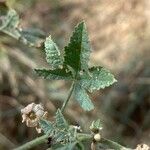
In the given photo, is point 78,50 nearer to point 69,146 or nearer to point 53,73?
point 53,73

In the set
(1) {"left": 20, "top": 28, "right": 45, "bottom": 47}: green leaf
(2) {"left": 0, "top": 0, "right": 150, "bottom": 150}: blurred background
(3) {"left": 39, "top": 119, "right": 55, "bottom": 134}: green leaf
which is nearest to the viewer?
(3) {"left": 39, "top": 119, "right": 55, "bottom": 134}: green leaf

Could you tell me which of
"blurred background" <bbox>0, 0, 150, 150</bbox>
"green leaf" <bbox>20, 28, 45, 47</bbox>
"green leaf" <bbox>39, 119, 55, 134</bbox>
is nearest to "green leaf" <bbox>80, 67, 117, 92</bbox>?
"green leaf" <bbox>39, 119, 55, 134</bbox>

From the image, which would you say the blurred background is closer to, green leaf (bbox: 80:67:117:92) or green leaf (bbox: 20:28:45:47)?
green leaf (bbox: 20:28:45:47)

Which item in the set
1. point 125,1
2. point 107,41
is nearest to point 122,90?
point 107,41

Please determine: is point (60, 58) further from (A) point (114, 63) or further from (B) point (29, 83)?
(A) point (114, 63)

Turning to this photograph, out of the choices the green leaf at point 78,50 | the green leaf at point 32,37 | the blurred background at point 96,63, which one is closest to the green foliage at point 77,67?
the green leaf at point 78,50
